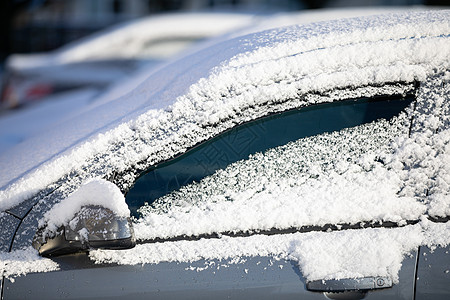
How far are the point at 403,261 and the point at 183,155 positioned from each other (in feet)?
2.67

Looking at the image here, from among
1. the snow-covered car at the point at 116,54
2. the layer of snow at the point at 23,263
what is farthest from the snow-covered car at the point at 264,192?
the snow-covered car at the point at 116,54

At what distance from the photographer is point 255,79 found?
179 centimetres

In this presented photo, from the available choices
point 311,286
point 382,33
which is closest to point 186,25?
point 382,33

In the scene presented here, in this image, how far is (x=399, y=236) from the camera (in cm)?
168

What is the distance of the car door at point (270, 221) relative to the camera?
1.65 meters

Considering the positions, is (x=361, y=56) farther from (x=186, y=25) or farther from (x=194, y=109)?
(x=186, y=25)

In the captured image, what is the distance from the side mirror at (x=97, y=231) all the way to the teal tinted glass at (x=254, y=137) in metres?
0.13

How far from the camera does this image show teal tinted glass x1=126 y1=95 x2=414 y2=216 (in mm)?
1760

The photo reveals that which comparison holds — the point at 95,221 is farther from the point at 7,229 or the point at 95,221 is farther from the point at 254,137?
the point at 254,137

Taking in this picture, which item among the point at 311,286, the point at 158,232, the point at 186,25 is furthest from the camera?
the point at 186,25

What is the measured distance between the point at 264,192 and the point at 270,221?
0.33 ft

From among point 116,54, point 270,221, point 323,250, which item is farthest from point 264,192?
point 116,54

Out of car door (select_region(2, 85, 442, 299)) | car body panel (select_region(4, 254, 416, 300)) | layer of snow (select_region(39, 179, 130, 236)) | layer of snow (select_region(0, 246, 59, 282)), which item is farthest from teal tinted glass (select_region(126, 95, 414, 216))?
layer of snow (select_region(0, 246, 59, 282))

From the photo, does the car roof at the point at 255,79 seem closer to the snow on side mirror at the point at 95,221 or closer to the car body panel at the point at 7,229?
the car body panel at the point at 7,229
